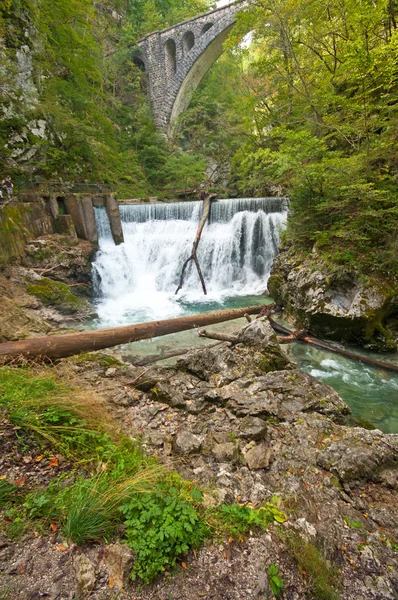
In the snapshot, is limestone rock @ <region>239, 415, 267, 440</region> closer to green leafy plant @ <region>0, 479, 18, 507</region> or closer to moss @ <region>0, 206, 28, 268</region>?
green leafy plant @ <region>0, 479, 18, 507</region>

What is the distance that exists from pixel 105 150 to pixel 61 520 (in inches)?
727

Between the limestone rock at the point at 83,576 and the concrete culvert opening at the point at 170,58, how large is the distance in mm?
30623

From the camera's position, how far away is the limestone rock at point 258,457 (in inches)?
94.3

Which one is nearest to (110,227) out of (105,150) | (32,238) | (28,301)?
(32,238)

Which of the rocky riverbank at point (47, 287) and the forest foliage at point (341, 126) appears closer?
the forest foliage at point (341, 126)

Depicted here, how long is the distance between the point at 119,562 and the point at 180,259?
1064 centimetres

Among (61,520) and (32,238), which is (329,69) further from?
(61,520)

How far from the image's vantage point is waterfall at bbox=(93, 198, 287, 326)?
34.0 ft

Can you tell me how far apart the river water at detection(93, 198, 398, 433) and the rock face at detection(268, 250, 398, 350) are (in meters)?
2.78

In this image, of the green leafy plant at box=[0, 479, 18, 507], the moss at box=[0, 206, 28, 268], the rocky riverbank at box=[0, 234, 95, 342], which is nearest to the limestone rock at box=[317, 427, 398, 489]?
the green leafy plant at box=[0, 479, 18, 507]

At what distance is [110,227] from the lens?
11773 millimetres

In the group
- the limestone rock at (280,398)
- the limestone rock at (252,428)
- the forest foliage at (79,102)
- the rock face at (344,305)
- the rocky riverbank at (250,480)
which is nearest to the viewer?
the rocky riverbank at (250,480)

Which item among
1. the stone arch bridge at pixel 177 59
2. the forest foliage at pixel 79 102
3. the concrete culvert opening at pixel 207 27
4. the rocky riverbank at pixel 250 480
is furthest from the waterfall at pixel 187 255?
the concrete culvert opening at pixel 207 27

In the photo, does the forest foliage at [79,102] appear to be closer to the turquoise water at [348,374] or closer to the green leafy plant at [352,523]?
the turquoise water at [348,374]
